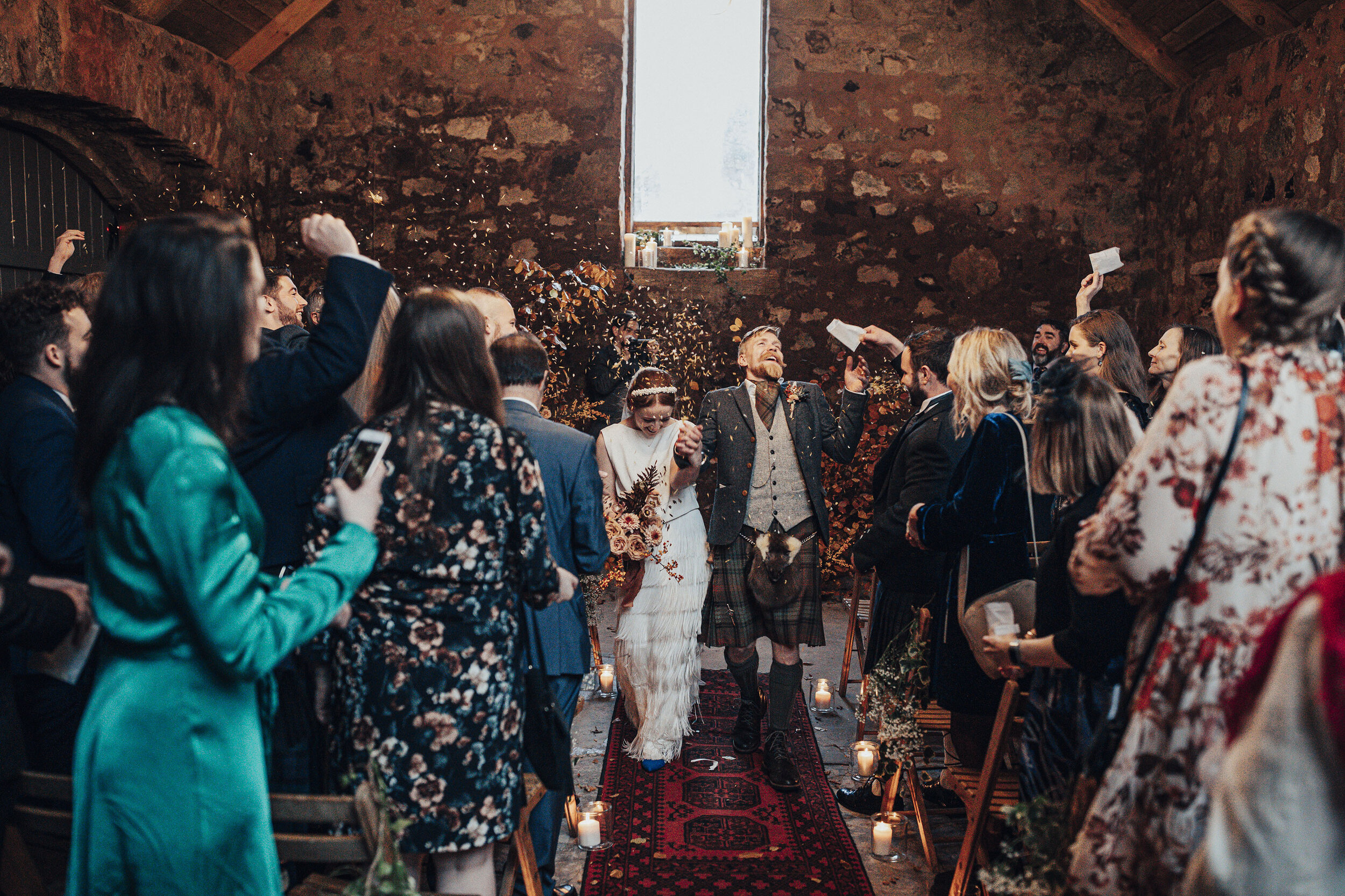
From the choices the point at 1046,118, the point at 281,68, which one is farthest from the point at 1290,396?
the point at 281,68

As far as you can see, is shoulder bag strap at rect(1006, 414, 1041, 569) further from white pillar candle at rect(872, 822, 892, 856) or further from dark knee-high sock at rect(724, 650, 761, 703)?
dark knee-high sock at rect(724, 650, 761, 703)

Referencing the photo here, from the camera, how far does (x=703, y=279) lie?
6.94 metres

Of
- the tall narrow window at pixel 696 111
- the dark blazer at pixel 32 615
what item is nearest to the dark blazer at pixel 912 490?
the dark blazer at pixel 32 615

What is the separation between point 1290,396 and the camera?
1326 mm

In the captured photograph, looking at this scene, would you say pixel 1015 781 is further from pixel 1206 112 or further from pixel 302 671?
pixel 1206 112

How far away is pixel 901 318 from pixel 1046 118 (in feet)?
6.00

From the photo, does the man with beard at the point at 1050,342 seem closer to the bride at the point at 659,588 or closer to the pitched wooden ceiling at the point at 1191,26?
the pitched wooden ceiling at the point at 1191,26

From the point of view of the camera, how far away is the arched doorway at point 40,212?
482 centimetres

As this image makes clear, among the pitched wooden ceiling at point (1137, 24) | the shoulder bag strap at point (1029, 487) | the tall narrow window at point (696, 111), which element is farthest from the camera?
the tall narrow window at point (696, 111)

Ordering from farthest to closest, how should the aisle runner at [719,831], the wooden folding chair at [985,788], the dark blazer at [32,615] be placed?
the aisle runner at [719,831], the wooden folding chair at [985,788], the dark blazer at [32,615]

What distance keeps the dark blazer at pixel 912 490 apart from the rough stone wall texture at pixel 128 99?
14.3ft

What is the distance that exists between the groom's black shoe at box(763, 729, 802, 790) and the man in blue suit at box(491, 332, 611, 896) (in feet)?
3.55

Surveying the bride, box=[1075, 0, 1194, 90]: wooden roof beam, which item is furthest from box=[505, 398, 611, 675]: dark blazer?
box=[1075, 0, 1194, 90]: wooden roof beam

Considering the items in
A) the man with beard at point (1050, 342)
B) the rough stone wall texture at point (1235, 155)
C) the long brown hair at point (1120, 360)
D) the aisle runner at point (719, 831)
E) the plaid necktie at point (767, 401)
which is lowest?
the aisle runner at point (719, 831)
